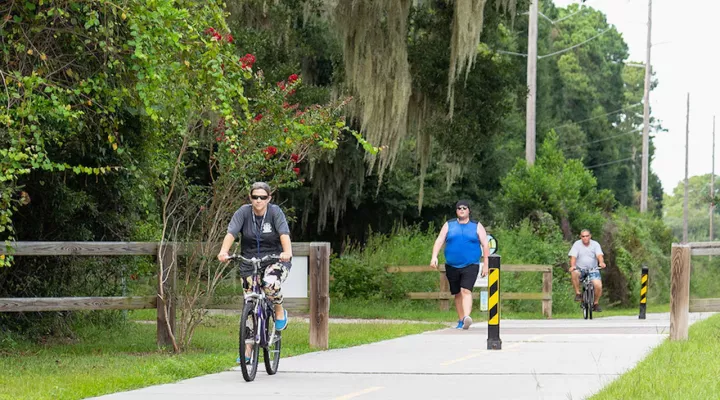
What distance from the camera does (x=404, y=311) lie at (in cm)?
2617

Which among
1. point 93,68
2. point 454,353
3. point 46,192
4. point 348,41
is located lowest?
Result: point 454,353

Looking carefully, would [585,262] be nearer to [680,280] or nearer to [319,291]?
[680,280]

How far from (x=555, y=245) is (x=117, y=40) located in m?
21.5

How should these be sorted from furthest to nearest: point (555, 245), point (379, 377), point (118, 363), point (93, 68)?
point (555, 245)
point (93, 68)
point (118, 363)
point (379, 377)

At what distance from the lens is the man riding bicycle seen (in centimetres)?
2664

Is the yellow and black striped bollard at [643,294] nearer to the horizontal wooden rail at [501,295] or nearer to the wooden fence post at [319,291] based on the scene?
the horizontal wooden rail at [501,295]

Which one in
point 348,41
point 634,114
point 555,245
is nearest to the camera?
point 348,41

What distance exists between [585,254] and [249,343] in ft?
54.7

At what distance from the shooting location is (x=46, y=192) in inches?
596

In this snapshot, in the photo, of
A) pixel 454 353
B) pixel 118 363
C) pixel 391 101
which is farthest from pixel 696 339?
pixel 391 101

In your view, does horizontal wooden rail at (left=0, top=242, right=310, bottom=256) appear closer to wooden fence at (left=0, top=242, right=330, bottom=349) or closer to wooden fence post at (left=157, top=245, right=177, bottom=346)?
wooden fence at (left=0, top=242, right=330, bottom=349)

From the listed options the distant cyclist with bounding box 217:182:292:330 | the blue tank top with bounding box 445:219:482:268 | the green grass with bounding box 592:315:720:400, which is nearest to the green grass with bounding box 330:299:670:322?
the blue tank top with bounding box 445:219:482:268

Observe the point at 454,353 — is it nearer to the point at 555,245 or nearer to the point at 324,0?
the point at 324,0

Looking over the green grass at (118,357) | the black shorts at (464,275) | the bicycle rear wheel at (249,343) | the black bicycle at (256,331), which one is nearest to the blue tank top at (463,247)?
the black shorts at (464,275)
